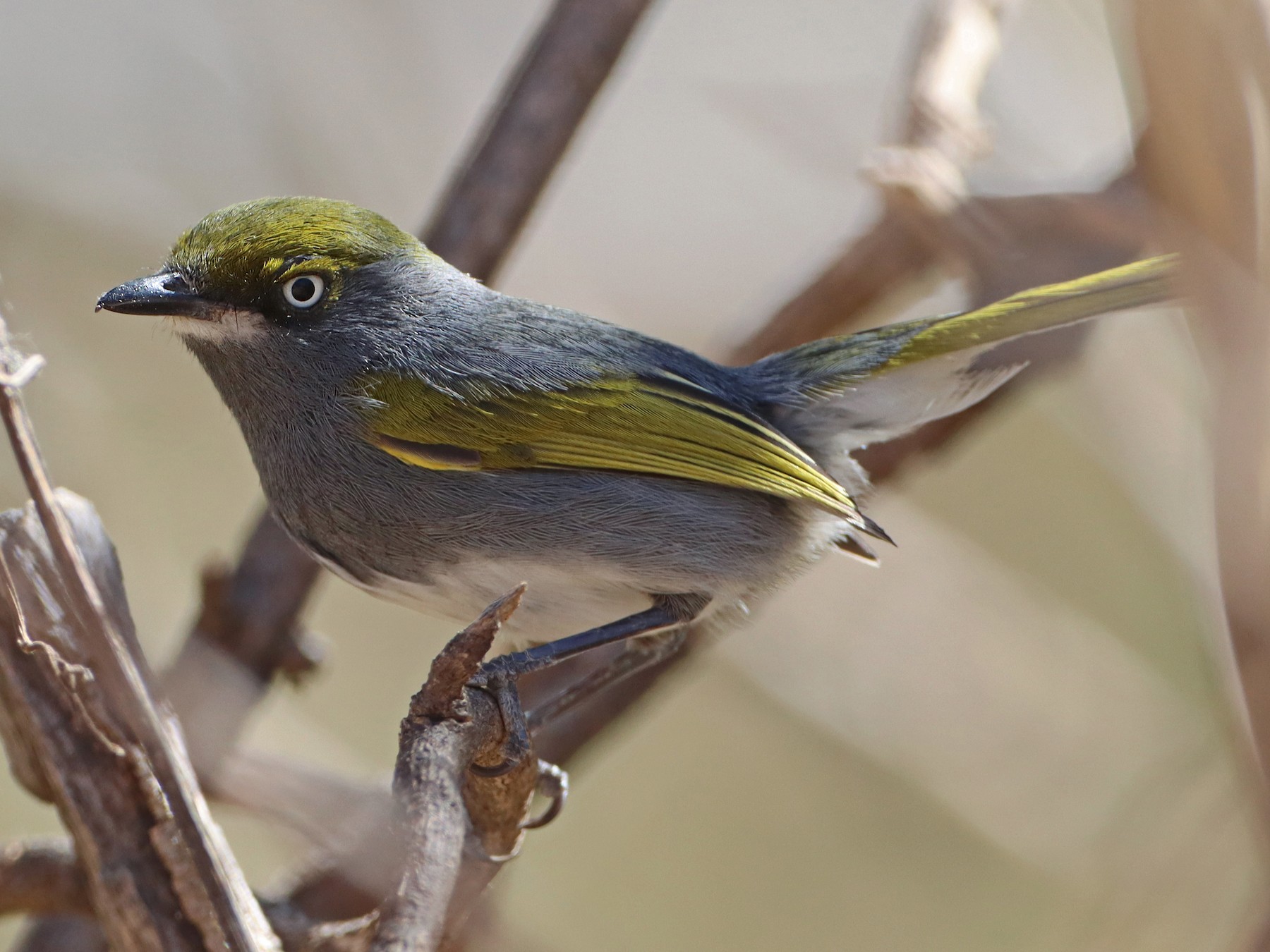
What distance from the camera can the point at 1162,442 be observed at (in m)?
3.63

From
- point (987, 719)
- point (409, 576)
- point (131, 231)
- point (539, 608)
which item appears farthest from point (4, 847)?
point (987, 719)

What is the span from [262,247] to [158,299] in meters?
0.26

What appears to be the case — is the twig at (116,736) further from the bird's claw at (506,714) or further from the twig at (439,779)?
the bird's claw at (506,714)

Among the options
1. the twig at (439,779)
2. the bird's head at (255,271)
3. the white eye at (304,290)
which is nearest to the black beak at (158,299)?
the bird's head at (255,271)

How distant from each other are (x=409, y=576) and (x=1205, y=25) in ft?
6.38

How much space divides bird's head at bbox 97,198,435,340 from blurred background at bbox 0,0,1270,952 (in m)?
0.56

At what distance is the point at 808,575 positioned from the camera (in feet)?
11.7

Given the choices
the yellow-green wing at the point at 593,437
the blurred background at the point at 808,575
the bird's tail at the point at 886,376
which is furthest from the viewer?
the blurred background at the point at 808,575

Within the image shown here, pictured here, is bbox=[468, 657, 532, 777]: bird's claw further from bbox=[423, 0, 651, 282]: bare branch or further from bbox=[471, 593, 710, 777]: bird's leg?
bbox=[423, 0, 651, 282]: bare branch

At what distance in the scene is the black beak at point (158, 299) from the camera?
2457 mm

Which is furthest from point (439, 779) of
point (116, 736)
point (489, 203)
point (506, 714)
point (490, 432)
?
point (489, 203)

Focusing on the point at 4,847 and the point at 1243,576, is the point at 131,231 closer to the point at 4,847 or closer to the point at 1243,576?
the point at 4,847

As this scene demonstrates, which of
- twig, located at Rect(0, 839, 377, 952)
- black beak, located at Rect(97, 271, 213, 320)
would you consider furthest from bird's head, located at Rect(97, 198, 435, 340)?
twig, located at Rect(0, 839, 377, 952)

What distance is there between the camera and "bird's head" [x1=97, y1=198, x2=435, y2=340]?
2521 millimetres
